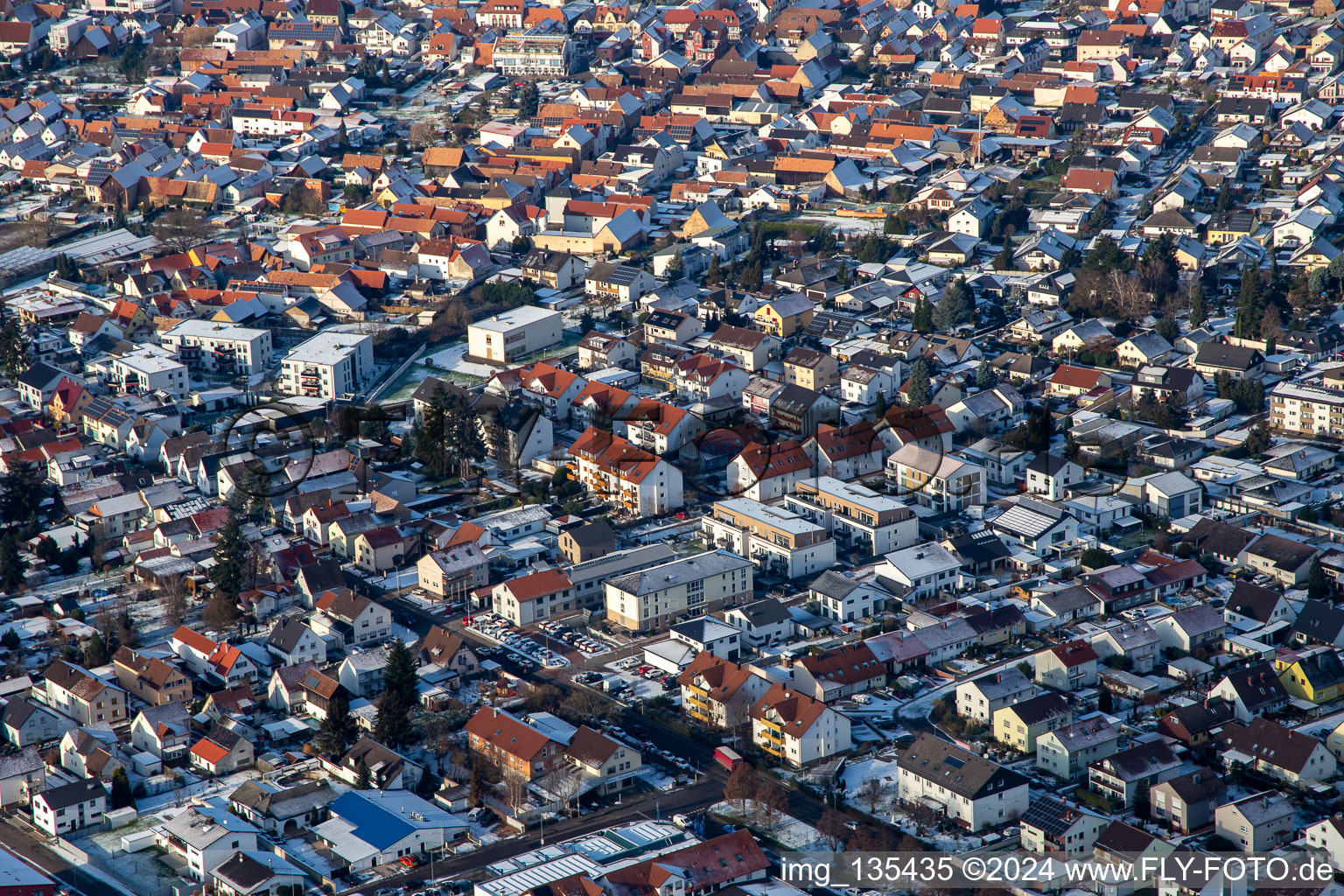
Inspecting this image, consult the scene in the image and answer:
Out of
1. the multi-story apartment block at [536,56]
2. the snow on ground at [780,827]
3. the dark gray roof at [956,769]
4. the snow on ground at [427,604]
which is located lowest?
the snow on ground at [427,604]

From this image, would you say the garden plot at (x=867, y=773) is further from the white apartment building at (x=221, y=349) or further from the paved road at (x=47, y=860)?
the white apartment building at (x=221, y=349)

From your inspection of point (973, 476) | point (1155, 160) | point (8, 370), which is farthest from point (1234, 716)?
point (1155, 160)

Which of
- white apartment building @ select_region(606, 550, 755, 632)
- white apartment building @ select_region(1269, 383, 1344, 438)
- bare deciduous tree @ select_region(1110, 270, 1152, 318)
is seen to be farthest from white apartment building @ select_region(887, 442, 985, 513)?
bare deciduous tree @ select_region(1110, 270, 1152, 318)

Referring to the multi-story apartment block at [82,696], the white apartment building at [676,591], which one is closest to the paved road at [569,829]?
the multi-story apartment block at [82,696]

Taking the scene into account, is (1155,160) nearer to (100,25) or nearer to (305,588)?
(305,588)

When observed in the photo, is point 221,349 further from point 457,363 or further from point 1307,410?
point 1307,410

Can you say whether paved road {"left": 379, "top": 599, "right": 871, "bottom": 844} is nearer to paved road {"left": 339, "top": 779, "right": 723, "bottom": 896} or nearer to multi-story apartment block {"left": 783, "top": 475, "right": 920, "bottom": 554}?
paved road {"left": 339, "top": 779, "right": 723, "bottom": 896}
